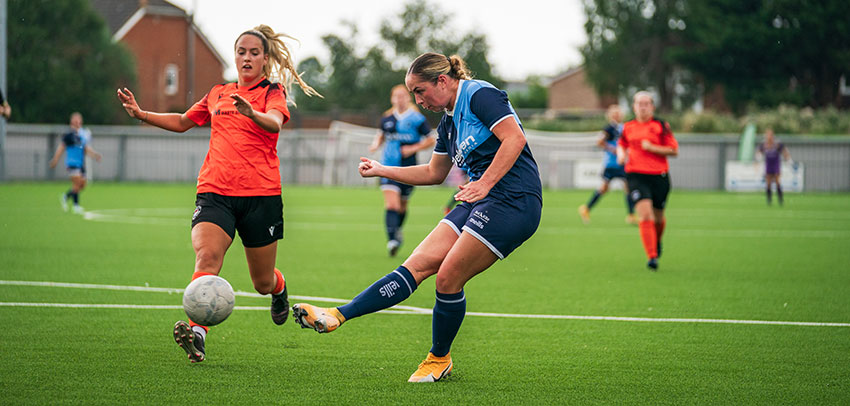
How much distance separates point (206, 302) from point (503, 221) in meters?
1.81

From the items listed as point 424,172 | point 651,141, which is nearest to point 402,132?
point 651,141

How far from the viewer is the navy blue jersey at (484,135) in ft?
18.0

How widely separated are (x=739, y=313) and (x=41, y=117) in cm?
4384

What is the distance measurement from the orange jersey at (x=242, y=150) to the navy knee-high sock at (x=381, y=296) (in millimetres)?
1275

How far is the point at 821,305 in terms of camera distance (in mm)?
8898

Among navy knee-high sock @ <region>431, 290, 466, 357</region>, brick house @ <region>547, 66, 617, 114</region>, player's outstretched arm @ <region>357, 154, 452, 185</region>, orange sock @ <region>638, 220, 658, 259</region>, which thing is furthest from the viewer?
brick house @ <region>547, 66, 617, 114</region>

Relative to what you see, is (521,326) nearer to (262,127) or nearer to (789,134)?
(262,127)

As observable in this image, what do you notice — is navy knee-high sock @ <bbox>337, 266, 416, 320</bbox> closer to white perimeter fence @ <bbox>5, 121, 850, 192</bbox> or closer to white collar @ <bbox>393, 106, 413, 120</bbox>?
white collar @ <bbox>393, 106, 413, 120</bbox>

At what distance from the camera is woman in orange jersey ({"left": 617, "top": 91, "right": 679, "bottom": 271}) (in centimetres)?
1191

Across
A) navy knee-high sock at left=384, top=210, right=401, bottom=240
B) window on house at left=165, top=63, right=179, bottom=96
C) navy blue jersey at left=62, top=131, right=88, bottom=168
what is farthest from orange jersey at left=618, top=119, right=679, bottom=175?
window on house at left=165, top=63, right=179, bottom=96

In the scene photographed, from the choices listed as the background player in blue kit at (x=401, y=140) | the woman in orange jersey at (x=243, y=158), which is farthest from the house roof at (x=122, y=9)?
the woman in orange jersey at (x=243, y=158)

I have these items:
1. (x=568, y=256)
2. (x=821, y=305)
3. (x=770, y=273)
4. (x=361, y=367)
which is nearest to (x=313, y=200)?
(x=568, y=256)

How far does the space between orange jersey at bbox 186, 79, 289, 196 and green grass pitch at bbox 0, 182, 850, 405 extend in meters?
1.10

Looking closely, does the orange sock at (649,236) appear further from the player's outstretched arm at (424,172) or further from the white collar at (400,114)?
the player's outstretched arm at (424,172)
